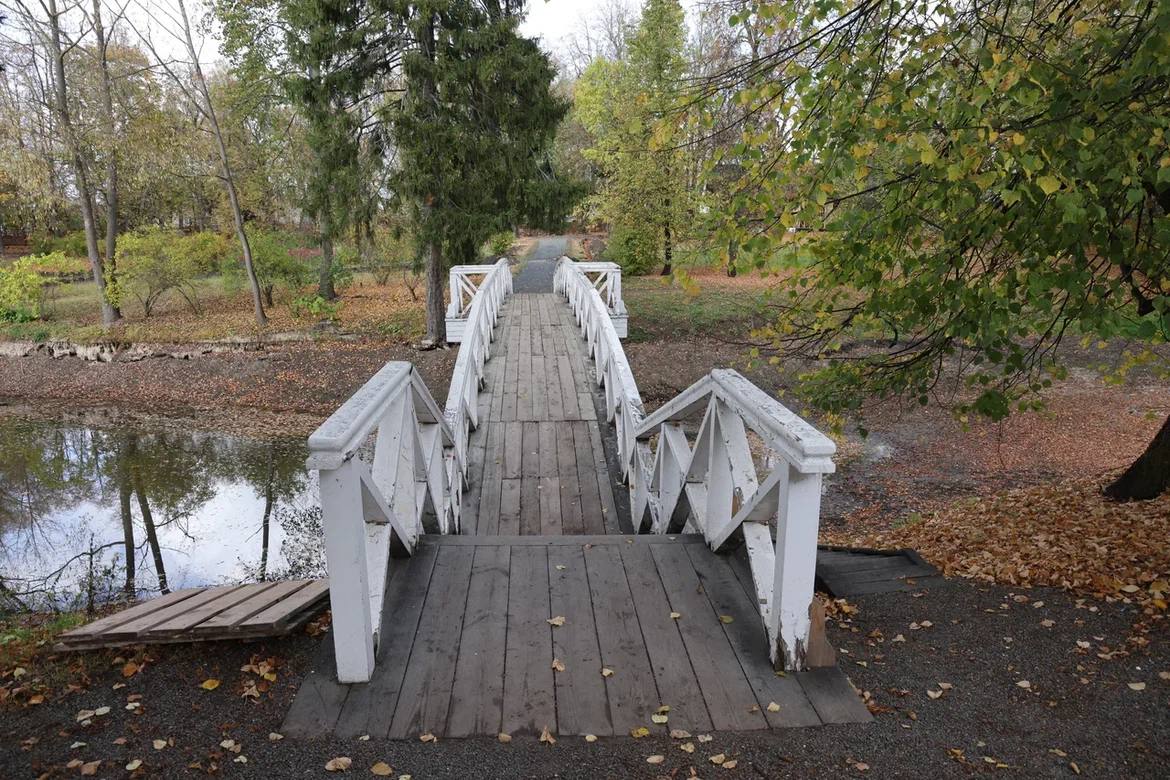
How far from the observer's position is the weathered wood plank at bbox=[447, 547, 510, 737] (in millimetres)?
2508

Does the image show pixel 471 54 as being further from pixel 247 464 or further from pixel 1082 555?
pixel 1082 555

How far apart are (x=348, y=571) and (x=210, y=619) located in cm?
81

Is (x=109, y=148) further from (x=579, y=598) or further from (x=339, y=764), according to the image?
(x=339, y=764)

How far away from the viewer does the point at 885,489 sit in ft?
32.5

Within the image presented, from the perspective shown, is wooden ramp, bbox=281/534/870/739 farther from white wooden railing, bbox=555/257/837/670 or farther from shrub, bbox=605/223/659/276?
shrub, bbox=605/223/659/276

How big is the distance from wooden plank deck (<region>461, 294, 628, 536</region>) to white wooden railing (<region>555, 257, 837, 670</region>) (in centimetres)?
46

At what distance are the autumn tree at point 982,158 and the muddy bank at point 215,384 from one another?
37.3 ft

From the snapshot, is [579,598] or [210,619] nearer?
[210,619]

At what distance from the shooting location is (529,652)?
2.90m

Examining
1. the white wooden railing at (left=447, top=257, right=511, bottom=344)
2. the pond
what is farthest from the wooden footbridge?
the white wooden railing at (left=447, top=257, right=511, bottom=344)

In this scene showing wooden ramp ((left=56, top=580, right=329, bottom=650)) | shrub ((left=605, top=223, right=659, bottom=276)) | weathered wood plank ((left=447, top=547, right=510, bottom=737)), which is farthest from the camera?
shrub ((left=605, top=223, right=659, bottom=276))

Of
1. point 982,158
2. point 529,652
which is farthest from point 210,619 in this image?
point 982,158

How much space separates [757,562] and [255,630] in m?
2.03

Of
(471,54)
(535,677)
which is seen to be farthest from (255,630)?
(471,54)
